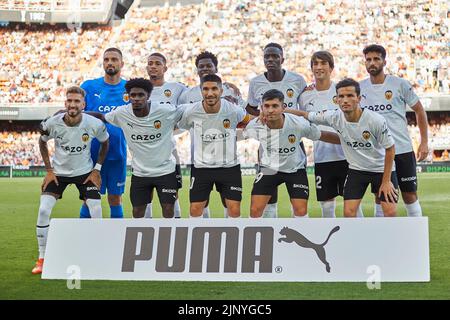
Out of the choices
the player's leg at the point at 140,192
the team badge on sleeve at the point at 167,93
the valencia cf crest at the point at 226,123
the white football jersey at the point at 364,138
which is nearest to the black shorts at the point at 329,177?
the white football jersey at the point at 364,138

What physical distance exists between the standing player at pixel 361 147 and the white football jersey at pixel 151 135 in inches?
54.5

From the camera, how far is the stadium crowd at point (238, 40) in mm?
27406

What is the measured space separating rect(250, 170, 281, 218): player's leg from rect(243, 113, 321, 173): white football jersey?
0.09m

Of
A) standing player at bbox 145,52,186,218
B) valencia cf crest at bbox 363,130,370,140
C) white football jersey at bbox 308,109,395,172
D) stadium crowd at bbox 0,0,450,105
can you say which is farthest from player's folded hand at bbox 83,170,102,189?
stadium crowd at bbox 0,0,450,105

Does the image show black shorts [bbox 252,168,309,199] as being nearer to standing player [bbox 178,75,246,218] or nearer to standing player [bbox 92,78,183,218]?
standing player [bbox 178,75,246,218]

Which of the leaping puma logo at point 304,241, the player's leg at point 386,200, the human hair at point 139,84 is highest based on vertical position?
the human hair at point 139,84

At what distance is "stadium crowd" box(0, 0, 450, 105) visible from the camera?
2741cm

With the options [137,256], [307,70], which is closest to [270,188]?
[137,256]

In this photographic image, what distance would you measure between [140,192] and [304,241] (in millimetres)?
Result: 1892

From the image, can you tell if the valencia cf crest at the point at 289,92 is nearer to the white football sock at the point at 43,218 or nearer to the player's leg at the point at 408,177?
the player's leg at the point at 408,177

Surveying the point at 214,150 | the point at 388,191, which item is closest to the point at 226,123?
the point at 214,150

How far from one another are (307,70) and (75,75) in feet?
33.8

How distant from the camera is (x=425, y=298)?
4.64m

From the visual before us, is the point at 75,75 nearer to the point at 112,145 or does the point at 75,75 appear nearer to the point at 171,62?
the point at 171,62
